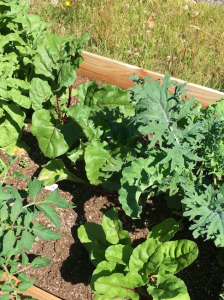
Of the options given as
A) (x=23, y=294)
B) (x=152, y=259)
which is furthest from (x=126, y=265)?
(x=23, y=294)

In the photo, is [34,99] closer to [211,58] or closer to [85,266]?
[85,266]

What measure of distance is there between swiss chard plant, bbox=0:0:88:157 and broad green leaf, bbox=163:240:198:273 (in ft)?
3.37

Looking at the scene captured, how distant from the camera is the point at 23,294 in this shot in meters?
2.30

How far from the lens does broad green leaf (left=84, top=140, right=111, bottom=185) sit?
8.14 feet

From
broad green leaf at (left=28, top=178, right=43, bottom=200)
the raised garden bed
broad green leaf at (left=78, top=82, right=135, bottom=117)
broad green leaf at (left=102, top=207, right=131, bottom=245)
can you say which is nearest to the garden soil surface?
the raised garden bed

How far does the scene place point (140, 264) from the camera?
2154 millimetres

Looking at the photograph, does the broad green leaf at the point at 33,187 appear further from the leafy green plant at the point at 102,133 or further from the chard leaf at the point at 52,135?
the chard leaf at the point at 52,135

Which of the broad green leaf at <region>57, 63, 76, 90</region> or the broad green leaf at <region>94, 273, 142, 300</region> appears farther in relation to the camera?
the broad green leaf at <region>57, 63, 76, 90</region>

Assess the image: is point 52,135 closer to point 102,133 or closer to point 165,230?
point 102,133

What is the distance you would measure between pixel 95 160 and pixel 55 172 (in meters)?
Result: 0.42

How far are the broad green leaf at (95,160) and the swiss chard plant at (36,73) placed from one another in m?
0.27

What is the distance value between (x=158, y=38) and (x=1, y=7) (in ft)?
5.46

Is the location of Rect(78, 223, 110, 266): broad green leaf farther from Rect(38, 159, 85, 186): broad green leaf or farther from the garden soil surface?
Rect(38, 159, 85, 186): broad green leaf

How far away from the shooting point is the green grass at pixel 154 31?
11.6ft
